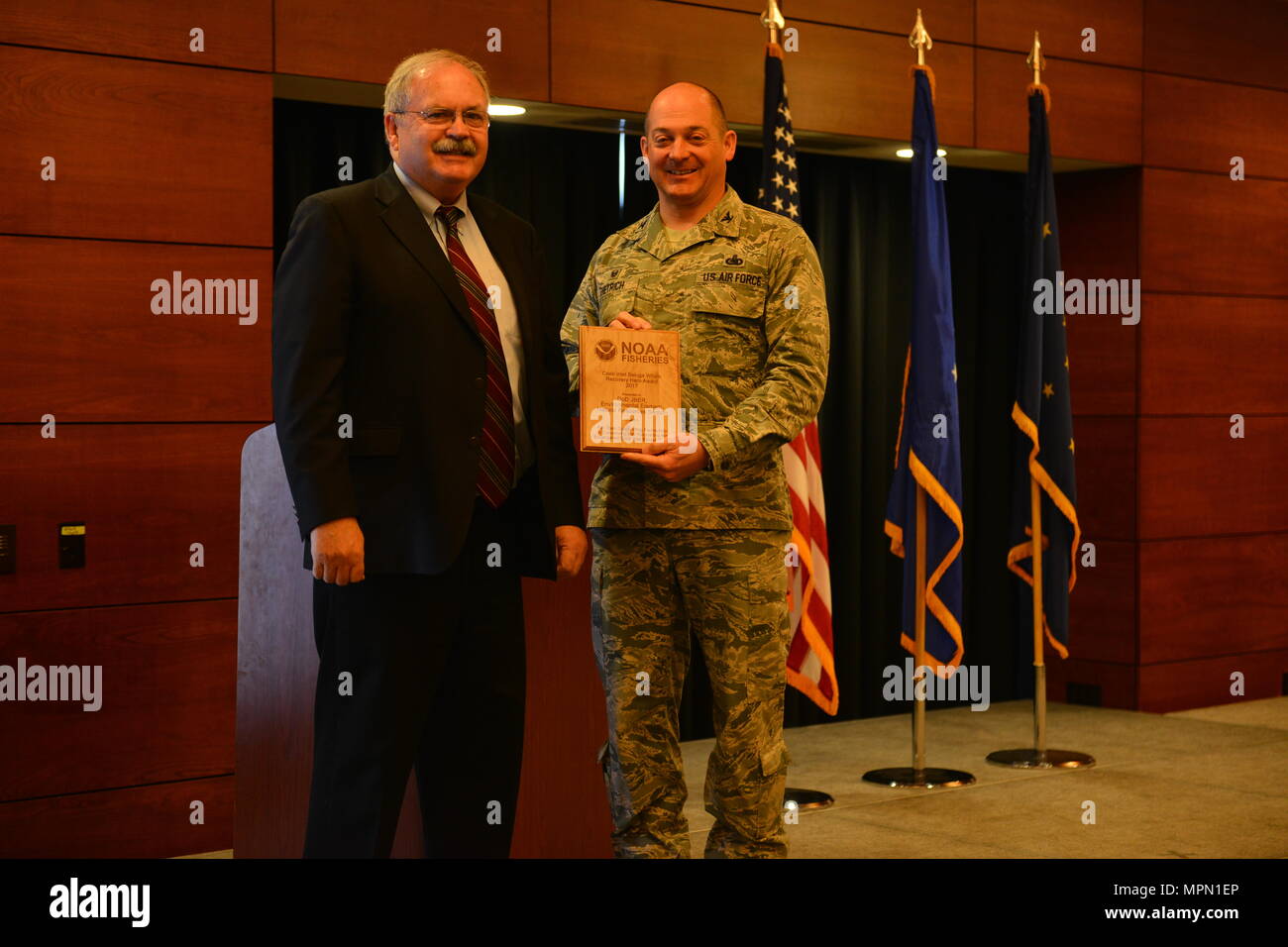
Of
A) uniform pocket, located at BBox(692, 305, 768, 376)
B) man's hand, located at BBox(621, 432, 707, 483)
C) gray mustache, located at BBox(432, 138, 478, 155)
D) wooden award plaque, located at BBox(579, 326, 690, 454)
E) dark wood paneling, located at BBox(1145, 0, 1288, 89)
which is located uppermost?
dark wood paneling, located at BBox(1145, 0, 1288, 89)

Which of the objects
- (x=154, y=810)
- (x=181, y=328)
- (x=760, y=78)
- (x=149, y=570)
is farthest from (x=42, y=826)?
(x=760, y=78)

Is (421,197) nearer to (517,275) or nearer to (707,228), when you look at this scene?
(517,275)

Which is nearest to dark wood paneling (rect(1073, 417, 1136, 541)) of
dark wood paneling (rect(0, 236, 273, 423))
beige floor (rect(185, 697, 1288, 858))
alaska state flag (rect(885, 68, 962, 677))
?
beige floor (rect(185, 697, 1288, 858))

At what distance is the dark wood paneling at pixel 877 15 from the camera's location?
17.5 ft

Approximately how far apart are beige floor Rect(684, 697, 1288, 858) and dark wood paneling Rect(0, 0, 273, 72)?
2427mm

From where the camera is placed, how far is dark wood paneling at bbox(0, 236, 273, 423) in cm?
395

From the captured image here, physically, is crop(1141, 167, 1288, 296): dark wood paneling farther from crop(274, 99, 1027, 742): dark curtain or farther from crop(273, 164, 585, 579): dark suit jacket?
crop(273, 164, 585, 579): dark suit jacket

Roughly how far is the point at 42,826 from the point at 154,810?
0.28m

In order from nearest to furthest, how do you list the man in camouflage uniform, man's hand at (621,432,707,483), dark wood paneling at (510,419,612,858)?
man's hand at (621,432,707,483) → the man in camouflage uniform → dark wood paneling at (510,419,612,858)

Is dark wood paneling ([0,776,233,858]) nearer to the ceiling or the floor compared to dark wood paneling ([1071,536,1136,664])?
nearer to the floor

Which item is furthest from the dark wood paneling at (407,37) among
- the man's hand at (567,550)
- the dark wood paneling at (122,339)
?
the man's hand at (567,550)

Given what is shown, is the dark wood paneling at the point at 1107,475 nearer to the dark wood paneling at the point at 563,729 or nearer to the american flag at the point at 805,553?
the american flag at the point at 805,553

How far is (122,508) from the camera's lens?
13.4 feet

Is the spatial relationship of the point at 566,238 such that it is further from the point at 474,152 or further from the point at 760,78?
the point at 474,152
